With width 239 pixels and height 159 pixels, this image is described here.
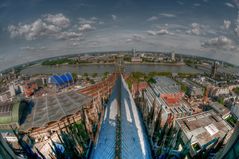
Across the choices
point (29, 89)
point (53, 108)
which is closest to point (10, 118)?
point (53, 108)

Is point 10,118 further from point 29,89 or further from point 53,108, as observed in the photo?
point 29,89

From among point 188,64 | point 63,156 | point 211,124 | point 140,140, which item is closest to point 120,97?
point 140,140

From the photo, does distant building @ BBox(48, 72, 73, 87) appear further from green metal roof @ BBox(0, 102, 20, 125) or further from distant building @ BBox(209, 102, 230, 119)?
distant building @ BBox(209, 102, 230, 119)

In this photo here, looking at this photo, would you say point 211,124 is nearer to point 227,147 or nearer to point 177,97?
point 177,97

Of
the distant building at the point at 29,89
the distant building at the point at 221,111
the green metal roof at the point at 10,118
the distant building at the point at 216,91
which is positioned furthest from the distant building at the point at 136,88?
the distant building at the point at 29,89

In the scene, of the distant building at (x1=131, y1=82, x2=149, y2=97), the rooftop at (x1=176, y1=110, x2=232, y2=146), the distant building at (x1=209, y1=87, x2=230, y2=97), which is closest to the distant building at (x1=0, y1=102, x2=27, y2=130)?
the distant building at (x1=131, y1=82, x2=149, y2=97)

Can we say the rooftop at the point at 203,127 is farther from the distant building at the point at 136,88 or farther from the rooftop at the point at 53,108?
the rooftop at the point at 53,108
